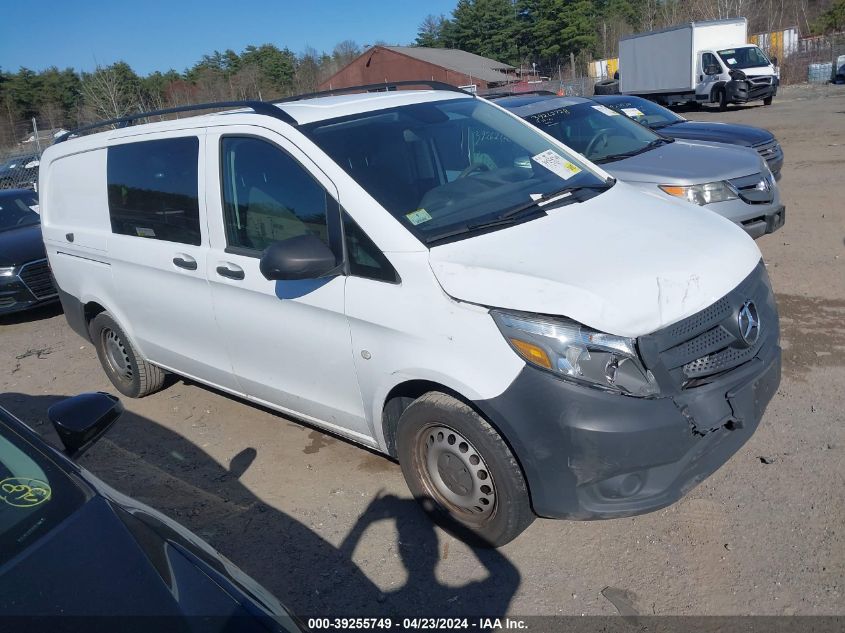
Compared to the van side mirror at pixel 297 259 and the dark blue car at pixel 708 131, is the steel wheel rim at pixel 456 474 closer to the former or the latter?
the van side mirror at pixel 297 259

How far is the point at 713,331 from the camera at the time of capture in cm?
297

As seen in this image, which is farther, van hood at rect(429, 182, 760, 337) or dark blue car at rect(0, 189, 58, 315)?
dark blue car at rect(0, 189, 58, 315)

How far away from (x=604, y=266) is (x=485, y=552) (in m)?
1.42

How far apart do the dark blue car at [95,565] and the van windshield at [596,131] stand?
6295 mm

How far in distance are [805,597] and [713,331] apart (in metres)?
1.10

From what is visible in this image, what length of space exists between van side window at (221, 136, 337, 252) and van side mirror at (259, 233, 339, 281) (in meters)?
0.16

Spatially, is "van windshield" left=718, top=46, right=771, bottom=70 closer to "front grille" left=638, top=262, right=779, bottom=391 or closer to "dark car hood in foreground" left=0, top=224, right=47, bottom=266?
"dark car hood in foreground" left=0, top=224, right=47, bottom=266

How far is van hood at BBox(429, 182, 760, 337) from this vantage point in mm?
2781

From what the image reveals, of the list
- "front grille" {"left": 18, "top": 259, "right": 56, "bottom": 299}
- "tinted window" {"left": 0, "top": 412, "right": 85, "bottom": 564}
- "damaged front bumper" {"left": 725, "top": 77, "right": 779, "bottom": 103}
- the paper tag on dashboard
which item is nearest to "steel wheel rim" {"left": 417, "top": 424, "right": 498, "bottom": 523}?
"tinted window" {"left": 0, "top": 412, "right": 85, "bottom": 564}

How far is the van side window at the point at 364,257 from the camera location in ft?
10.5

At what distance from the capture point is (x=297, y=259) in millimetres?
3193

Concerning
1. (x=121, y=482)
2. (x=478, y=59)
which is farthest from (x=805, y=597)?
(x=478, y=59)

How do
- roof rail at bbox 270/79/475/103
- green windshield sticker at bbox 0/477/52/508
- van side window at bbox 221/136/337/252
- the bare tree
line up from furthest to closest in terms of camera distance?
the bare tree < roof rail at bbox 270/79/475/103 < van side window at bbox 221/136/337/252 < green windshield sticker at bbox 0/477/52/508

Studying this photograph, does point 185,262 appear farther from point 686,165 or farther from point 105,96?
point 105,96
